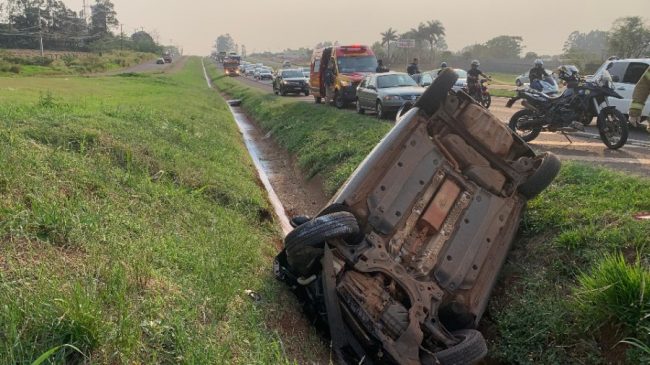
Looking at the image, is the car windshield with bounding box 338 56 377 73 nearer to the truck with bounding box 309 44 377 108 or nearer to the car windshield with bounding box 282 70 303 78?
the truck with bounding box 309 44 377 108

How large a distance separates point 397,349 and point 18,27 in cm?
9132

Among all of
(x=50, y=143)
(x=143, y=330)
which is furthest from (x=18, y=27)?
(x=143, y=330)

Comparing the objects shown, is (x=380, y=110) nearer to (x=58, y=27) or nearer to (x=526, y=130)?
(x=526, y=130)

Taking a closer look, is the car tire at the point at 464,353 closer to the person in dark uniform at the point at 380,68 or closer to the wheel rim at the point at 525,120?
the wheel rim at the point at 525,120

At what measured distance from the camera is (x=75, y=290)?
3131 millimetres

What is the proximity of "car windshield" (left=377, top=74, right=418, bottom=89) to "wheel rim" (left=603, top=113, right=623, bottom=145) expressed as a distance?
7594 millimetres

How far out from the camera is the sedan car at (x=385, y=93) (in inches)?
610

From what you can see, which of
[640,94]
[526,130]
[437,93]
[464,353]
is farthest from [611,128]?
[464,353]

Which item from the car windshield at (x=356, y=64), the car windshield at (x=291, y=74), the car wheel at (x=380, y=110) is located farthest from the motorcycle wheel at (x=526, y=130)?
the car windshield at (x=291, y=74)

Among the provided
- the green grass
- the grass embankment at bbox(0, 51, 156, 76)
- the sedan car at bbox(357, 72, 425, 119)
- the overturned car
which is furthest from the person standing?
the grass embankment at bbox(0, 51, 156, 76)

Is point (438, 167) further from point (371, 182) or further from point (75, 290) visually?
point (75, 290)

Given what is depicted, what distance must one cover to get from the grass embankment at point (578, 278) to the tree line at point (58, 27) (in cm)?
7236

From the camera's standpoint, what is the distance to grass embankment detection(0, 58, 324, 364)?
9.72 ft

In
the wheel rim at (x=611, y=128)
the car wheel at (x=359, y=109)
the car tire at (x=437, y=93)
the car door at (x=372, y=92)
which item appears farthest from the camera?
the car wheel at (x=359, y=109)
